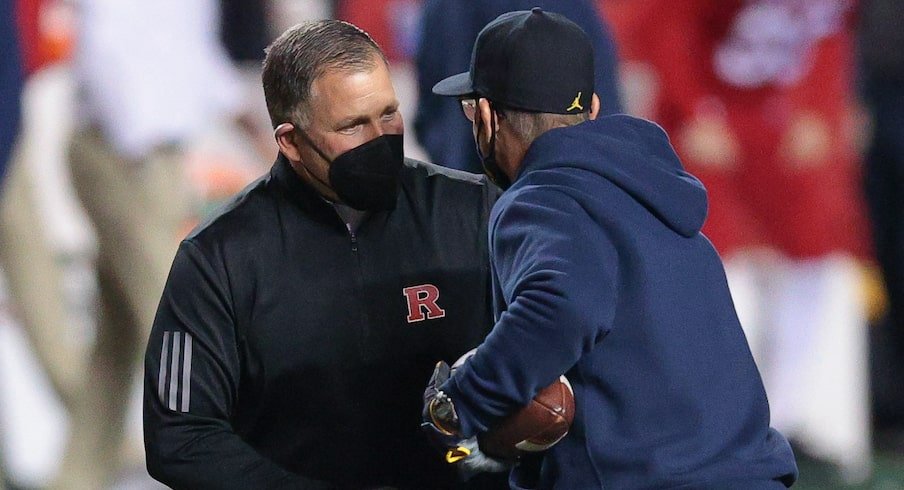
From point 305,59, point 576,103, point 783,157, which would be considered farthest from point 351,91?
point 783,157

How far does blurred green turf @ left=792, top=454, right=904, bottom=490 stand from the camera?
6086 millimetres

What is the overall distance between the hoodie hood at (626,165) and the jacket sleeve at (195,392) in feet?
1.88

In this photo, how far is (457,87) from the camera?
10.2ft

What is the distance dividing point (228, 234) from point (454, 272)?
16.0 inches

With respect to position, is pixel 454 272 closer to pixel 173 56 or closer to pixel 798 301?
pixel 173 56

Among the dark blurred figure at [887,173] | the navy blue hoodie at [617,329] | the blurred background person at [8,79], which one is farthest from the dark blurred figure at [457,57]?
the dark blurred figure at [887,173]

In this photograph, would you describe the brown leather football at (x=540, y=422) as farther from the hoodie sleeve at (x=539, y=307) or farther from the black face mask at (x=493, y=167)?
the black face mask at (x=493, y=167)

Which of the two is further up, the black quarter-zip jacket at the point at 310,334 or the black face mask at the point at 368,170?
the black face mask at the point at 368,170

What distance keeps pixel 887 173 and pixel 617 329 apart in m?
4.42

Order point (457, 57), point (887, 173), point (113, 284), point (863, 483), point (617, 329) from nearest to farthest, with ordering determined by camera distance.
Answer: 1. point (617, 329)
2. point (457, 57)
3. point (113, 284)
4. point (863, 483)
5. point (887, 173)

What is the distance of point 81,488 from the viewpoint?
5496 mm

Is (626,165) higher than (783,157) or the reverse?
higher

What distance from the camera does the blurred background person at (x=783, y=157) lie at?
652 cm

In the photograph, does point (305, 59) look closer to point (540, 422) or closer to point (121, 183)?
point (540, 422)
